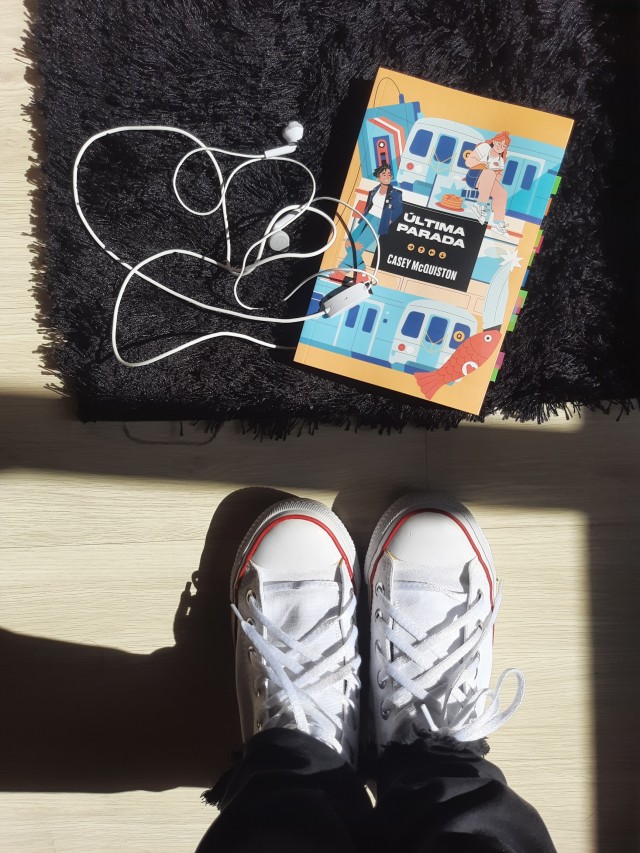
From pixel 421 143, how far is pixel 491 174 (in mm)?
88

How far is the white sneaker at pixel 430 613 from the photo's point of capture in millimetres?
709

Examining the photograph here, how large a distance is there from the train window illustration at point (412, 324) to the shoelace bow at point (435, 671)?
1.02 ft

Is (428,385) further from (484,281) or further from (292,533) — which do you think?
(292,533)

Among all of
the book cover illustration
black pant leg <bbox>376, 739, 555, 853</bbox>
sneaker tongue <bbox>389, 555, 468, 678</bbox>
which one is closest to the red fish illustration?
the book cover illustration

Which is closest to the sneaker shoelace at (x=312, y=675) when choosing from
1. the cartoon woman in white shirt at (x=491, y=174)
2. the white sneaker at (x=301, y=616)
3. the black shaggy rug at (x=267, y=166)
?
the white sneaker at (x=301, y=616)

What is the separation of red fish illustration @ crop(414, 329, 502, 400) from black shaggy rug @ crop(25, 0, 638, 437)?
35 mm

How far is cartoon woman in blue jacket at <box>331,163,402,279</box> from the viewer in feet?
2.31

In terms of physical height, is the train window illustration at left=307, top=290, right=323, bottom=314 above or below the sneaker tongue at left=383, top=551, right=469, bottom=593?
above

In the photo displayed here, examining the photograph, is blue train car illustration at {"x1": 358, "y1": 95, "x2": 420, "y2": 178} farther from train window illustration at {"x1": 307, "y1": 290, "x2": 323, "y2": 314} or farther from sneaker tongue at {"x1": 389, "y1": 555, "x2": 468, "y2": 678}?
sneaker tongue at {"x1": 389, "y1": 555, "x2": 468, "y2": 678}

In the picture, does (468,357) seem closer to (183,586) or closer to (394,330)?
(394,330)

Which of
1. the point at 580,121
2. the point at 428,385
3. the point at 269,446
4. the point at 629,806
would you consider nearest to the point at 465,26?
the point at 580,121

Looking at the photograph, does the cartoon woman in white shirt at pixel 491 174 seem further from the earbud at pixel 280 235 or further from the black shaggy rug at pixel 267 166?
the earbud at pixel 280 235

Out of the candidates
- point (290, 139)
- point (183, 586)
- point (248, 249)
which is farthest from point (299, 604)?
point (290, 139)

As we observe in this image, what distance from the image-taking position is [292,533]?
72 cm
